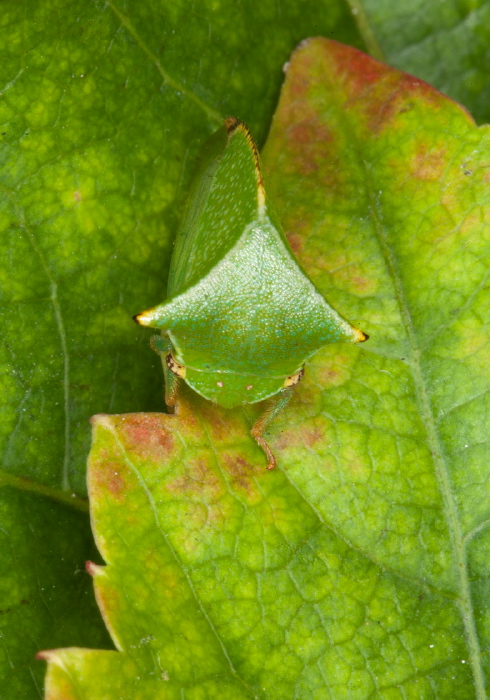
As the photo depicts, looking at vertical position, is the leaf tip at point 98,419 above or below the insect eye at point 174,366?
above

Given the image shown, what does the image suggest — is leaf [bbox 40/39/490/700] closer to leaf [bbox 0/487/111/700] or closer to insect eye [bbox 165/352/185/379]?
insect eye [bbox 165/352/185/379]

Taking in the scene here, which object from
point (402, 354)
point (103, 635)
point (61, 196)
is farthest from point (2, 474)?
point (402, 354)

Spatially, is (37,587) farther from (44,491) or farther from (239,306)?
(239,306)

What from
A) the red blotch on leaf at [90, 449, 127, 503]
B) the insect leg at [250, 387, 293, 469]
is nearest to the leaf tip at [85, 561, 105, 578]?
the red blotch on leaf at [90, 449, 127, 503]

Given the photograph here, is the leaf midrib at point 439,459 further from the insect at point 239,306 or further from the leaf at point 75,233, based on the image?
the leaf at point 75,233

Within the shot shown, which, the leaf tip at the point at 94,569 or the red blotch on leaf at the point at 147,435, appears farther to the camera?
the red blotch on leaf at the point at 147,435

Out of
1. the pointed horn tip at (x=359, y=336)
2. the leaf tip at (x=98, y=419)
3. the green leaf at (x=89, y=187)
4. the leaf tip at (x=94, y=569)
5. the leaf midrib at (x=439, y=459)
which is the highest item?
the green leaf at (x=89, y=187)

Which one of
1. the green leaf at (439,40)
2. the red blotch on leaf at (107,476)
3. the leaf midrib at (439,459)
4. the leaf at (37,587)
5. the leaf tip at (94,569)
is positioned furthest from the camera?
the green leaf at (439,40)

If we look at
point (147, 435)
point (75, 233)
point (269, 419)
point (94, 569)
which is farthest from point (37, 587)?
point (75, 233)

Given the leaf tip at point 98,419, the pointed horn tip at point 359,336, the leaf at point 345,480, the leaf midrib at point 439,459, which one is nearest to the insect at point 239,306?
the pointed horn tip at point 359,336
